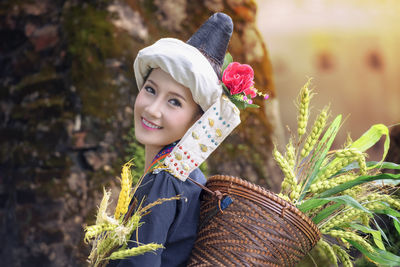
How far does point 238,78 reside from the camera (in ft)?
5.47

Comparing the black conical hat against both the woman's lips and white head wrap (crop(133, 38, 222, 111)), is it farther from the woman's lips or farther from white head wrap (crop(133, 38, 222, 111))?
the woman's lips

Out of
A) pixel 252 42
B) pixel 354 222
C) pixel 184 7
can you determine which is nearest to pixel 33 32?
pixel 184 7

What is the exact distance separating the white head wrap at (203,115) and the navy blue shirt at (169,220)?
0.05m

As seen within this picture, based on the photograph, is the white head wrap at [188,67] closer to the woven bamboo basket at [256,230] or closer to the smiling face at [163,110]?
the smiling face at [163,110]

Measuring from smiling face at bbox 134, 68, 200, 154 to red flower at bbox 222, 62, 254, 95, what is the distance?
0.47 feet

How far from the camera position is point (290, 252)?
148 centimetres

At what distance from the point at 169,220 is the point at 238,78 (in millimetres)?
531

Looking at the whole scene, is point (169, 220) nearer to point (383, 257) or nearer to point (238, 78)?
point (238, 78)

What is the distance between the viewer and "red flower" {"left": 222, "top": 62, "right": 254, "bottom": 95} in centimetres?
167

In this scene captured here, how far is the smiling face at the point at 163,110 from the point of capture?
1.69 metres

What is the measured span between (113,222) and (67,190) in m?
2.51

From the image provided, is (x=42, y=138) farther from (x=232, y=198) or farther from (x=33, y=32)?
(x=232, y=198)

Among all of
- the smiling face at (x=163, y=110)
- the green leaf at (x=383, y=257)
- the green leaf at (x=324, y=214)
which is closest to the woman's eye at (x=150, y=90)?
the smiling face at (x=163, y=110)

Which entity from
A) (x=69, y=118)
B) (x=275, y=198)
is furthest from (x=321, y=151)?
(x=69, y=118)
